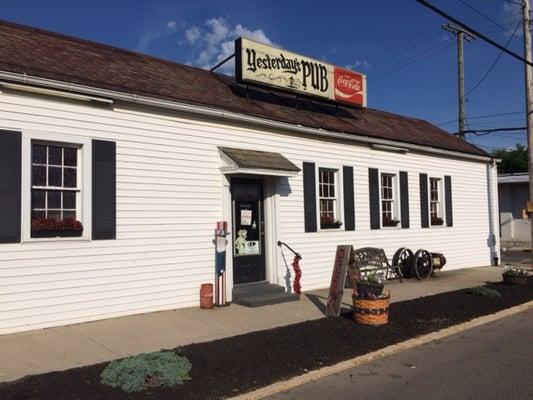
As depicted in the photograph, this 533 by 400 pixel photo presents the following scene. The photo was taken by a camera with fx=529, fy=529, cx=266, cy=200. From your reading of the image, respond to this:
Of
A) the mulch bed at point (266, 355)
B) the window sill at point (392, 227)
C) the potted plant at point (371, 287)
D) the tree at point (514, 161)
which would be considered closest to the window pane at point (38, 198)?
the mulch bed at point (266, 355)

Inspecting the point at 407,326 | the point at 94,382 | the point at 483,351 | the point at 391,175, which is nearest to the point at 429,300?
the point at 407,326

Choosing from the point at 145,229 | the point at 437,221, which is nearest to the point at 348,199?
the point at 437,221

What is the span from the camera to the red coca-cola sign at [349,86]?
14172mm

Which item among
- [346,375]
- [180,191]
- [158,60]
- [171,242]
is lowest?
[346,375]

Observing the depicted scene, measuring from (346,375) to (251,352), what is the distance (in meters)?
1.27

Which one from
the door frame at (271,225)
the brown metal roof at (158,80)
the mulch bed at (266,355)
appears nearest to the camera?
the mulch bed at (266,355)

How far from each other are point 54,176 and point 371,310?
5.32 metres

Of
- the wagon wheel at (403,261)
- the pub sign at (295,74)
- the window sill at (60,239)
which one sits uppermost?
the pub sign at (295,74)

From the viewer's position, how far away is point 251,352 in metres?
6.63

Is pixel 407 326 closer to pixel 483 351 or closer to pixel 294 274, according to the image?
pixel 483 351

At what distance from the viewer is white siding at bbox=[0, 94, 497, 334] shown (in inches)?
308

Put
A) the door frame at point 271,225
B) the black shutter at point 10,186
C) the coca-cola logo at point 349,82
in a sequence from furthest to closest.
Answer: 1. the coca-cola logo at point 349,82
2. the door frame at point 271,225
3. the black shutter at point 10,186

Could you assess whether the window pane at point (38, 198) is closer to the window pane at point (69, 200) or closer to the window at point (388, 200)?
the window pane at point (69, 200)

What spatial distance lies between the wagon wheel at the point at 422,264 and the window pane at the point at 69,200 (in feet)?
29.5
